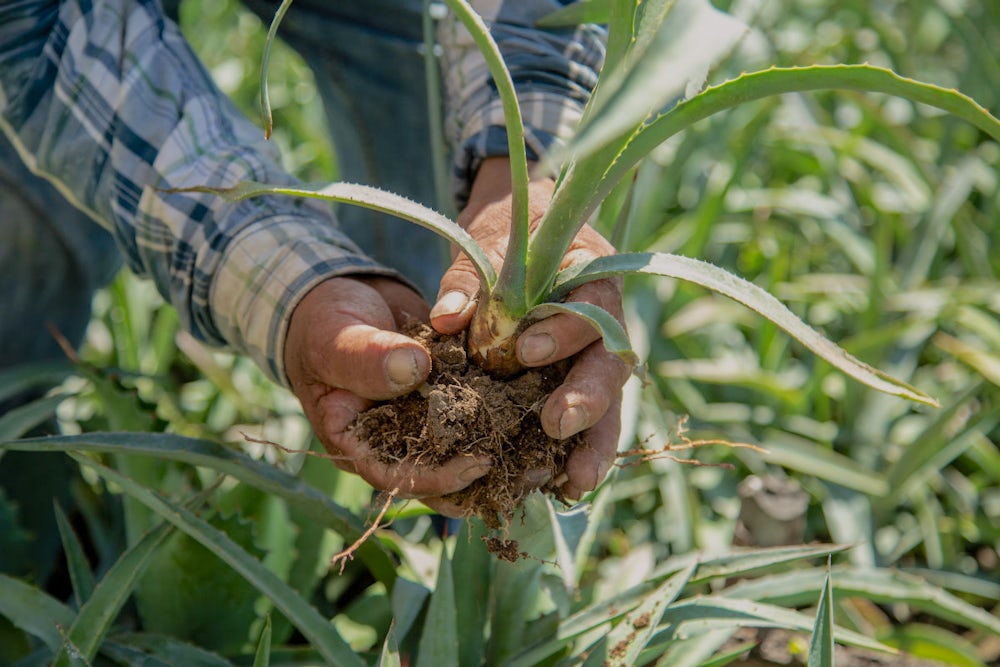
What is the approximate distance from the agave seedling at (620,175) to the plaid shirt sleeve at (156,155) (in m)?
0.19

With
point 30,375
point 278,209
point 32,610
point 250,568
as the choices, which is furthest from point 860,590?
point 30,375

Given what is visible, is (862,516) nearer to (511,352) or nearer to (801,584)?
(801,584)

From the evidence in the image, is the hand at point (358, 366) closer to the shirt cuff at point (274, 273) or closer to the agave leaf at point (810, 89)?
the shirt cuff at point (274, 273)

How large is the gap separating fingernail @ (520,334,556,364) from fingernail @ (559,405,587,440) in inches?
2.4

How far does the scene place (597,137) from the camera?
1.43 ft

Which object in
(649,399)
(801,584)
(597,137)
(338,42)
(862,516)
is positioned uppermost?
(597,137)

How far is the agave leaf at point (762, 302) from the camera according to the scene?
680mm

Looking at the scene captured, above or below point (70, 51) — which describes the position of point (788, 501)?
below

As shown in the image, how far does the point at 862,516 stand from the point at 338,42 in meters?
1.06

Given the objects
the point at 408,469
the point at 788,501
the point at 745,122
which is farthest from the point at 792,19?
the point at 408,469

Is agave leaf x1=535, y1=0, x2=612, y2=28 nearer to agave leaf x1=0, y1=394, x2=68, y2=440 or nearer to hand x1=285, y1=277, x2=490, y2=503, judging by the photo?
hand x1=285, y1=277, x2=490, y2=503

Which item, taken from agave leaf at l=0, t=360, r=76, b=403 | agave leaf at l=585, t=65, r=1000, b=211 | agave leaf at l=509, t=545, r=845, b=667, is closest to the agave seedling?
agave leaf at l=585, t=65, r=1000, b=211

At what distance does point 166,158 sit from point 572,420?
506mm

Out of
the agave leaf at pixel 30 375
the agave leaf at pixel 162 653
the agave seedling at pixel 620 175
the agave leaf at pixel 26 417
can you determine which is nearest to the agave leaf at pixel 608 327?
the agave seedling at pixel 620 175
